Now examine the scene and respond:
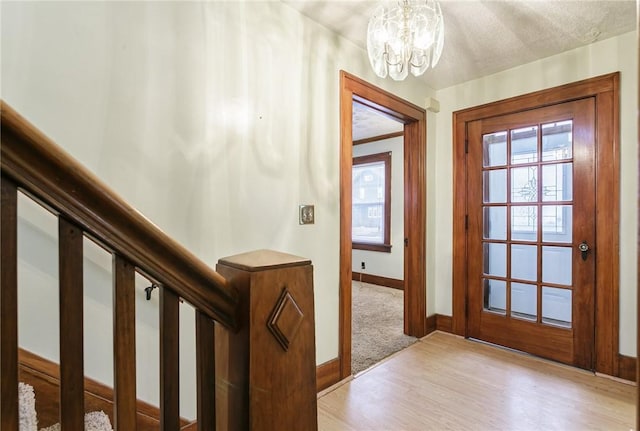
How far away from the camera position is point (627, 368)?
2.25m

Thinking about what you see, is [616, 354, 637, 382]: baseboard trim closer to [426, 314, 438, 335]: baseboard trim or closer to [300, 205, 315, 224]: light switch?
[426, 314, 438, 335]: baseboard trim

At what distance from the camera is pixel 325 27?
224 centimetres

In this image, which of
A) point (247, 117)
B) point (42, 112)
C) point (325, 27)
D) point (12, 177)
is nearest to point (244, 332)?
point (12, 177)

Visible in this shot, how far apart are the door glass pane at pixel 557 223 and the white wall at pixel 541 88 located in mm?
311

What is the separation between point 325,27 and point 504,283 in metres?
2.63

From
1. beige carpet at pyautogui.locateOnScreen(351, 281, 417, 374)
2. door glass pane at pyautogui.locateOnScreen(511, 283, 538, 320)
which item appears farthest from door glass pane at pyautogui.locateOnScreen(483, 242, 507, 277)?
beige carpet at pyautogui.locateOnScreen(351, 281, 417, 374)

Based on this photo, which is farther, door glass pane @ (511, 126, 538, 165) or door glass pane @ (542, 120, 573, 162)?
door glass pane @ (511, 126, 538, 165)

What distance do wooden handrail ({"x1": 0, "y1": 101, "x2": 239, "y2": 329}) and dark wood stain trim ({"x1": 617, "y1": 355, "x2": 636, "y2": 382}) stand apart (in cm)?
298

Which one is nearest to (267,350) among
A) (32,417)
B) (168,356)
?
(168,356)

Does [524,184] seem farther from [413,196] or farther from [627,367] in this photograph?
[627,367]

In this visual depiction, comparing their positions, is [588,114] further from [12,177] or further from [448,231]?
[12,177]

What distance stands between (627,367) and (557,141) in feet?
5.74

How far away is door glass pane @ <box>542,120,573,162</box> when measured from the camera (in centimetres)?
256

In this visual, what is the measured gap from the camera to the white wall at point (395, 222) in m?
5.13
